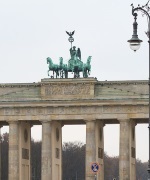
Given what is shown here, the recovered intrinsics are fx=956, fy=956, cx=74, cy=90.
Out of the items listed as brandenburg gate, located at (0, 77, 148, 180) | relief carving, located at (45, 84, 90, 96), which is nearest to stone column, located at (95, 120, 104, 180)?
brandenburg gate, located at (0, 77, 148, 180)

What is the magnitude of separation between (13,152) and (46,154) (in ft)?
14.1

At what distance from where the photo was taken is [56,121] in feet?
404

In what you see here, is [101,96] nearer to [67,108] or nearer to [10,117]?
[67,108]

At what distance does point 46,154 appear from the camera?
12106 cm

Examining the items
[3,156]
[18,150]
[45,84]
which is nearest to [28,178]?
[18,150]

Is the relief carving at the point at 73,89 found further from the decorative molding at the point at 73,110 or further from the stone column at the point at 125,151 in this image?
the stone column at the point at 125,151

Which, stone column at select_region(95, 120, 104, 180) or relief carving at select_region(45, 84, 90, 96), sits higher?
relief carving at select_region(45, 84, 90, 96)

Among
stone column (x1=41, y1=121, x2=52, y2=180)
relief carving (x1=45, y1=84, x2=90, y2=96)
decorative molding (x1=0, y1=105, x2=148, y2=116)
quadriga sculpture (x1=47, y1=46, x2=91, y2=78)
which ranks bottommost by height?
stone column (x1=41, y1=121, x2=52, y2=180)

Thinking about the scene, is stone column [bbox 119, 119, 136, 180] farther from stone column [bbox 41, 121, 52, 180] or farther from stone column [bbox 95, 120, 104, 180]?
stone column [bbox 41, 121, 52, 180]

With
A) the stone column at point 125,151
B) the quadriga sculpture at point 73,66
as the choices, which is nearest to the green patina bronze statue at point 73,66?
the quadriga sculpture at point 73,66

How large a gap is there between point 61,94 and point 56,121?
3.83 m

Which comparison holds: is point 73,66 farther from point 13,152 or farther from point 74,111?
point 13,152

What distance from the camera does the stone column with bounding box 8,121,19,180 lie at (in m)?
121

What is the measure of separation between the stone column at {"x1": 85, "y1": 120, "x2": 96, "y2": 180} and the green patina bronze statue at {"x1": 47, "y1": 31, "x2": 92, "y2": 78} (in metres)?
6.50
